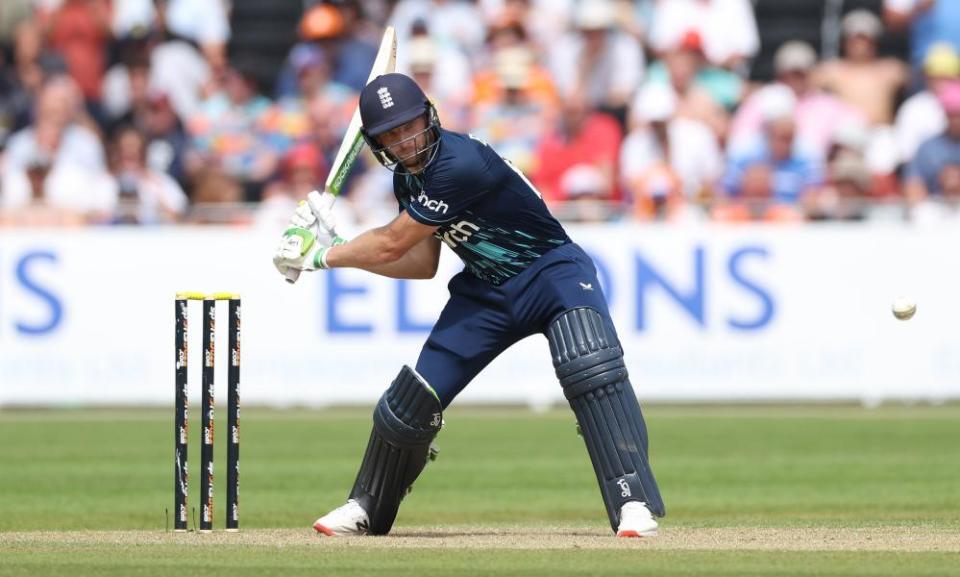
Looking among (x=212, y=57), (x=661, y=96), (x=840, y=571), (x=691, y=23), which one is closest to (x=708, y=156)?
(x=661, y=96)

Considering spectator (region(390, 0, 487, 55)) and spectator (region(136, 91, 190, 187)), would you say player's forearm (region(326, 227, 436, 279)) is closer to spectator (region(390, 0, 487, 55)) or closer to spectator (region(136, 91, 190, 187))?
spectator (region(136, 91, 190, 187))

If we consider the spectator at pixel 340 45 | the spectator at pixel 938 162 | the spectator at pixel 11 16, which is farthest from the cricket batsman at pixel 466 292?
the spectator at pixel 11 16

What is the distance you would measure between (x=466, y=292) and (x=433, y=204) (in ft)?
1.89

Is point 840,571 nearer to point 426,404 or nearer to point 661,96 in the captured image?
point 426,404

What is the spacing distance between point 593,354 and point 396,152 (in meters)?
1.13

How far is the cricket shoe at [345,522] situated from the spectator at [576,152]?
787 centimetres

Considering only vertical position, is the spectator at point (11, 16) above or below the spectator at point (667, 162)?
above

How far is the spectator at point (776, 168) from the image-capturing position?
49.9 ft

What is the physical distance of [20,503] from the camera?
9516 millimetres

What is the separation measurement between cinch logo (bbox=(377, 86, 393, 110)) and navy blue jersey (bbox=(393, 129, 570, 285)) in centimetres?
29

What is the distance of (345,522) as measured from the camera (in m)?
7.62

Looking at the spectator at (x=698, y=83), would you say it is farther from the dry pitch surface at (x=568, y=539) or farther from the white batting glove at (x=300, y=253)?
the white batting glove at (x=300, y=253)

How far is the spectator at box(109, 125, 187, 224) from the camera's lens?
15.7m

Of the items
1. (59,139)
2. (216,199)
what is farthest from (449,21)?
(59,139)
